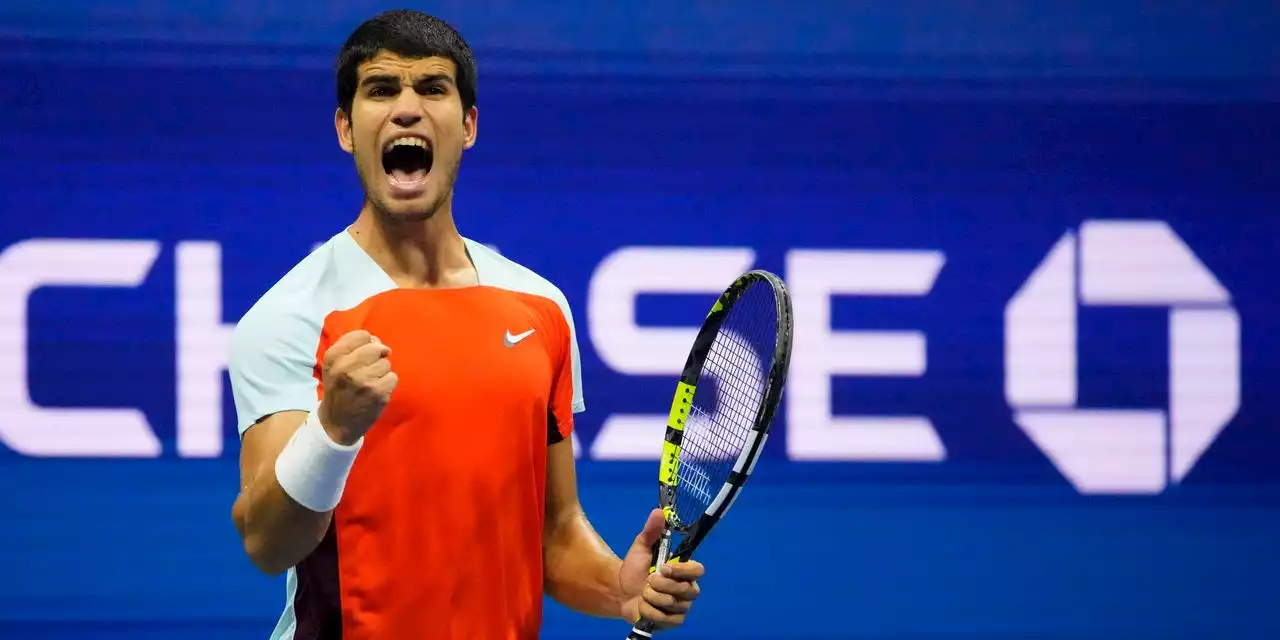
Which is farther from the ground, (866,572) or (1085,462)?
(1085,462)

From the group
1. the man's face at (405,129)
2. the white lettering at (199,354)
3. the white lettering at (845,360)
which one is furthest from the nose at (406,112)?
the white lettering at (845,360)

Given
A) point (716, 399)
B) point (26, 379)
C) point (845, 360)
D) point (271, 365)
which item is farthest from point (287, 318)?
point (845, 360)

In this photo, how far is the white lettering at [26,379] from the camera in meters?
3.54

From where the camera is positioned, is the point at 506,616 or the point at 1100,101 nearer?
the point at 506,616

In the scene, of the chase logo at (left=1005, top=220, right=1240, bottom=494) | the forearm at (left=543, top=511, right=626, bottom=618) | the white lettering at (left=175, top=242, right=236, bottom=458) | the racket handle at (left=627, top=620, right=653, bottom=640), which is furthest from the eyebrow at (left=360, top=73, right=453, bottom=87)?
the chase logo at (left=1005, top=220, right=1240, bottom=494)

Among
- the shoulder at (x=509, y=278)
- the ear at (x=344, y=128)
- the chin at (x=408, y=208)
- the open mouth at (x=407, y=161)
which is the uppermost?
the ear at (x=344, y=128)

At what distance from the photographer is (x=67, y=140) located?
3.56 m

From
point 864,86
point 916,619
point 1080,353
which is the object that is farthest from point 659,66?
point 916,619

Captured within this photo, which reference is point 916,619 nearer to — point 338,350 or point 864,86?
point 864,86

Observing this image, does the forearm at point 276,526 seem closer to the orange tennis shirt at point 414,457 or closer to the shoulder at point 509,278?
the orange tennis shirt at point 414,457

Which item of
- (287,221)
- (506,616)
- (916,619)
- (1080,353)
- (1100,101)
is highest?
(1100,101)

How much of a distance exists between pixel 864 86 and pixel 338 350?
7.41 ft

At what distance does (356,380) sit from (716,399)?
87 cm

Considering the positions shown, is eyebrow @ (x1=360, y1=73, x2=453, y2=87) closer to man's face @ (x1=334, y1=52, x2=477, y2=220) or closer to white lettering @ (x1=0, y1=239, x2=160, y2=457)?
man's face @ (x1=334, y1=52, x2=477, y2=220)
